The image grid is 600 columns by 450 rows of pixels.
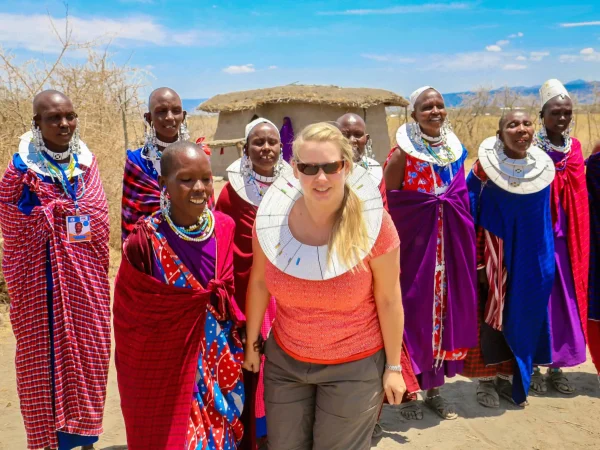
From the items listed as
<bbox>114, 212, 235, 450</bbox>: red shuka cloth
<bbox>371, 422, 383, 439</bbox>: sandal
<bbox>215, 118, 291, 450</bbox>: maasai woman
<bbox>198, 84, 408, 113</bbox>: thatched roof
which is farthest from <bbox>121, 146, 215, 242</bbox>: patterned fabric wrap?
<bbox>198, 84, 408, 113</bbox>: thatched roof

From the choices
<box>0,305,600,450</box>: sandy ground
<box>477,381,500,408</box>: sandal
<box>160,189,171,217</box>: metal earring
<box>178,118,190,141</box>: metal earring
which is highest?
<box>178,118,190,141</box>: metal earring

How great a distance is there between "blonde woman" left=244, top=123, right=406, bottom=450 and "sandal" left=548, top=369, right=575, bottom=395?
7.94 ft

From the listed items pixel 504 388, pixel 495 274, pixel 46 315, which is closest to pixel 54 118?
pixel 46 315

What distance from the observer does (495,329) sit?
3863 mm

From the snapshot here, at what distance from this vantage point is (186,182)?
2.34 meters

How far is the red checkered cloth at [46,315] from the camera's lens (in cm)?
309

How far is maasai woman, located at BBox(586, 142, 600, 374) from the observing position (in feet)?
13.3

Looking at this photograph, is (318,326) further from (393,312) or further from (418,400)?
(418,400)

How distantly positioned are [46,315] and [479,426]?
8.94 ft

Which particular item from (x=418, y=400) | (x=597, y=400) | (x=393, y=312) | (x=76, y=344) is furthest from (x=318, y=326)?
(x=597, y=400)

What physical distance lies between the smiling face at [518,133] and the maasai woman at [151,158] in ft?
6.64

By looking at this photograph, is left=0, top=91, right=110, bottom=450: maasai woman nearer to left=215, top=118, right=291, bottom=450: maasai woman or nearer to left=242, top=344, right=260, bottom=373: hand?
left=215, top=118, right=291, bottom=450: maasai woman

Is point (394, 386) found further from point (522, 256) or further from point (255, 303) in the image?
point (522, 256)

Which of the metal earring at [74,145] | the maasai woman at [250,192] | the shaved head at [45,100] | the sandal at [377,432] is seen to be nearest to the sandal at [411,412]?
the sandal at [377,432]
